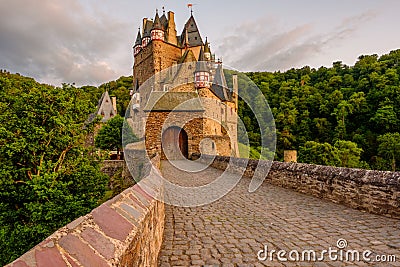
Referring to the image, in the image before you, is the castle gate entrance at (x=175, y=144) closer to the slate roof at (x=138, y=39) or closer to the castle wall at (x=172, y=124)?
the castle wall at (x=172, y=124)

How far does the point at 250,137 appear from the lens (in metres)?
56.5

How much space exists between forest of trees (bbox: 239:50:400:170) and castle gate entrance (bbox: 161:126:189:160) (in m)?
26.8

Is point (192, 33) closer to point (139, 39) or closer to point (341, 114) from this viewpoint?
point (139, 39)

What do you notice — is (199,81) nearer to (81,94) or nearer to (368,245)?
(81,94)

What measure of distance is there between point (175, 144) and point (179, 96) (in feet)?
12.0

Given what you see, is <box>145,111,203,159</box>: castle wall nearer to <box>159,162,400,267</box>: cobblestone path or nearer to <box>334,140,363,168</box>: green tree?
<box>159,162,400,267</box>: cobblestone path

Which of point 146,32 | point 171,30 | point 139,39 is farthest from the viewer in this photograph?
point 139,39

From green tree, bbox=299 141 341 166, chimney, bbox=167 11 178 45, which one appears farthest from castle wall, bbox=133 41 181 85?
green tree, bbox=299 141 341 166

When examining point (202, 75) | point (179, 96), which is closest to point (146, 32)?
point (202, 75)

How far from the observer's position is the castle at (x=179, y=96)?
19641 millimetres

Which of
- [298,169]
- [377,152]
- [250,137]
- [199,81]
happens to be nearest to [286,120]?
[250,137]

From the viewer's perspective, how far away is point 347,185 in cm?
611

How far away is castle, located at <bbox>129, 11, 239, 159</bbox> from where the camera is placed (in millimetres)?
19641

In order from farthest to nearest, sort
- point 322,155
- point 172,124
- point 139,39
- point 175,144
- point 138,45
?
point 139,39, point 138,45, point 322,155, point 175,144, point 172,124
